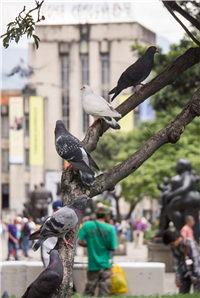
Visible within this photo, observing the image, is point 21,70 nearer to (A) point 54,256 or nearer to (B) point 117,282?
(B) point 117,282

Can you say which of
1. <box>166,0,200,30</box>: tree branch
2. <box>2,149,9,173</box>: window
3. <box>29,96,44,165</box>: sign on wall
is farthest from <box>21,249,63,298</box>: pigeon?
<box>2,149,9,173</box>: window

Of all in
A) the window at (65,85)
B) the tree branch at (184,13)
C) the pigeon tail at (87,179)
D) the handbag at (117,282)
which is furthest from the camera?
the window at (65,85)

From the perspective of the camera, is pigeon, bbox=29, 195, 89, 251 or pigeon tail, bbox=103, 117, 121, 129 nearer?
pigeon, bbox=29, 195, 89, 251

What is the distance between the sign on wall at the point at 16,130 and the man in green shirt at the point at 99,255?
152ft

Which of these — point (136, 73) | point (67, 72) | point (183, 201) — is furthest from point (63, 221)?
point (67, 72)

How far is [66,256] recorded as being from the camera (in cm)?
497

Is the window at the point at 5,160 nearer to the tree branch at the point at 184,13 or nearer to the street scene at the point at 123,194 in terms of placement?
the street scene at the point at 123,194

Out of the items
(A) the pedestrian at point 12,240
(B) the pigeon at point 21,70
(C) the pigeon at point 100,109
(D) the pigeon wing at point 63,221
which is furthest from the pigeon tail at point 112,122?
(A) the pedestrian at point 12,240

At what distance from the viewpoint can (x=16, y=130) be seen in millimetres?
56531

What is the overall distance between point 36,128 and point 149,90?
155ft

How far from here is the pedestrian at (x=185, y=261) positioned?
923cm

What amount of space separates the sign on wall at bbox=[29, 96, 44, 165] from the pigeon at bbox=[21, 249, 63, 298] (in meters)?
47.4

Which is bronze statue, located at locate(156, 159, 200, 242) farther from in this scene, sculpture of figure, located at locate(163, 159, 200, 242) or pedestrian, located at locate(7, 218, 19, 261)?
pedestrian, located at locate(7, 218, 19, 261)

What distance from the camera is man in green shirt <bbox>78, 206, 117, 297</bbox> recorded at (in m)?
8.42
